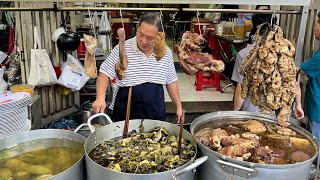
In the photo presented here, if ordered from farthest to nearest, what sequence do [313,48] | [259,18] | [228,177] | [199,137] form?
1. [313,48]
2. [259,18]
3. [199,137]
4. [228,177]

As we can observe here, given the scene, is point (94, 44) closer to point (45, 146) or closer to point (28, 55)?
point (45, 146)

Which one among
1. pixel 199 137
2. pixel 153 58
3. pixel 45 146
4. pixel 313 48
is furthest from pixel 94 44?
pixel 313 48

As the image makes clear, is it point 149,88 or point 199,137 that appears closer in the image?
point 199,137

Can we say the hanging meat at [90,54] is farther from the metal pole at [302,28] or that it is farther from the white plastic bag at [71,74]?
the white plastic bag at [71,74]

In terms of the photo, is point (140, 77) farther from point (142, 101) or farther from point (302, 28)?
point (302, 28)

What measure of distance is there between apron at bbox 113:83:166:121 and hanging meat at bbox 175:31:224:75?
455 millimetres

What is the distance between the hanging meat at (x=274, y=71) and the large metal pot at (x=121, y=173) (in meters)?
0.66

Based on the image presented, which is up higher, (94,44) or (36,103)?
(94,44)

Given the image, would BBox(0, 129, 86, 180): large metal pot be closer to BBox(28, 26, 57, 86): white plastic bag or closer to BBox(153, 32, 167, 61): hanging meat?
BBox(153, 32, 167, 61): hanging meat

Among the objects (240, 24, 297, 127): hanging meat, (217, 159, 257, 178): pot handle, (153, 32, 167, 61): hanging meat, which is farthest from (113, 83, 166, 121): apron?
(217, 159, 257, 178): pot handle

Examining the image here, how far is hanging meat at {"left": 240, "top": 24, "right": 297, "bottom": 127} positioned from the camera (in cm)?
199

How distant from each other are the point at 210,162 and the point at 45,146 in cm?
91

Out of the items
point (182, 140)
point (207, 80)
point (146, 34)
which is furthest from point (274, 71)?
point (207, 80)

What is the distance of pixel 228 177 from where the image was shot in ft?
4.89
